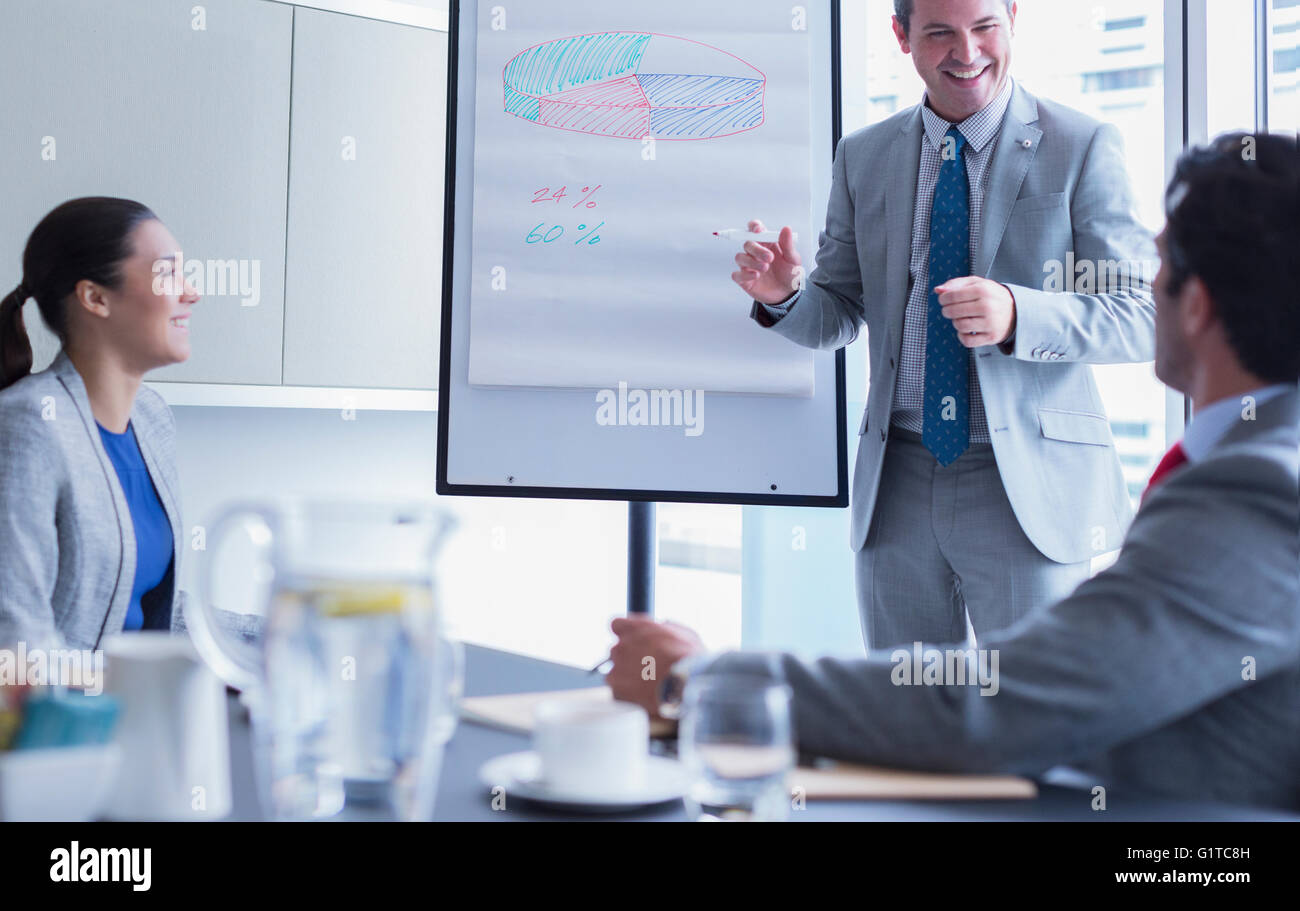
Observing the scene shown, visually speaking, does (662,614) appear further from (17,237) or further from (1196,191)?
(1196,191)

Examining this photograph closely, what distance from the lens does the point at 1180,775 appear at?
962 millimetres

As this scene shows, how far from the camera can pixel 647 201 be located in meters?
2.38

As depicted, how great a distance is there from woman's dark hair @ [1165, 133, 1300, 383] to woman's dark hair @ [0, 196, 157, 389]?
151 cm

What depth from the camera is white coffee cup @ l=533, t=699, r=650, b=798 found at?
82 centimetres

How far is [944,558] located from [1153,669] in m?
1.23

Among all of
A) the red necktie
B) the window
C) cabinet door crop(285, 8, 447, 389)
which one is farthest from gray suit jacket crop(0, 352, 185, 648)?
the window

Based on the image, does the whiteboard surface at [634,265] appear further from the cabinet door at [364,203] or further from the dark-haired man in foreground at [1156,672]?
the dark-haired man in foreground at [1156,672]

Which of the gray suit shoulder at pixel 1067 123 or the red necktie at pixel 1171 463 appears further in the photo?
the gray suit shoulder at pixel 1067 123

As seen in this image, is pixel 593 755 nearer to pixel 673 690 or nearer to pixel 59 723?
pixel 673 690

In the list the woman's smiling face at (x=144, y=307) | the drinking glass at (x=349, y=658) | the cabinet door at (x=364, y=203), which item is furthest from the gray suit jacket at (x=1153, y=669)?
the cabinet door at (x=364, y=203)

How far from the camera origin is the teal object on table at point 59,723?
0.69m

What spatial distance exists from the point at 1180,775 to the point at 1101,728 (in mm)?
131

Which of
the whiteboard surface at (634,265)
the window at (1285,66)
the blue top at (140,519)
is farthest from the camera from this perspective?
the window at (1285,66)

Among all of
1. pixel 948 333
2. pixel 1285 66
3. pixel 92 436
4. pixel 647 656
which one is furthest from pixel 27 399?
pixel 1285 66
